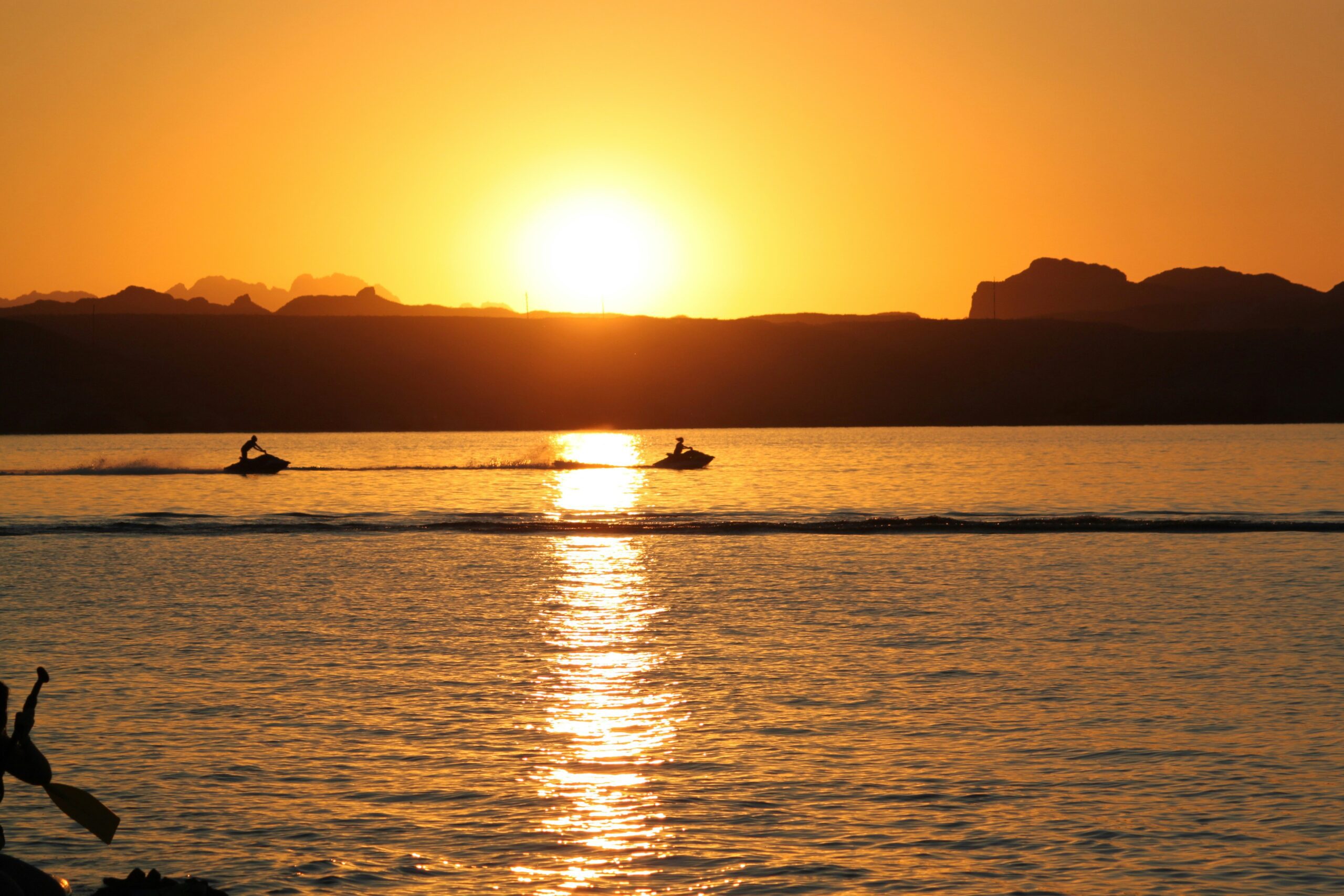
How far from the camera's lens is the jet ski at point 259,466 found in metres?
84.1

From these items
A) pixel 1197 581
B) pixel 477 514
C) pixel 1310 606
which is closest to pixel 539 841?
pixel 1310 606

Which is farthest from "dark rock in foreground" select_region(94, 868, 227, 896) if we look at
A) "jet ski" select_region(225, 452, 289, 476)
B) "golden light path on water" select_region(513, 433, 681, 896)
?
"jet ski" select_region(225, 452, 289, 476)

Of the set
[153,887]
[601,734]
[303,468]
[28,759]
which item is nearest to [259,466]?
[303,468]

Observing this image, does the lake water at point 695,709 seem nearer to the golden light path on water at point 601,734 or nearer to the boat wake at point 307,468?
the golden light path on water at point 601,734

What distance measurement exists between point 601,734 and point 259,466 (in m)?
72.0

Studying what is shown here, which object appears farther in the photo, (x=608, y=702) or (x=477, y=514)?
(x=477, y=514)

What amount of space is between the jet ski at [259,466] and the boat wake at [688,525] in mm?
24872

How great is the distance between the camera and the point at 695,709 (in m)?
18.6

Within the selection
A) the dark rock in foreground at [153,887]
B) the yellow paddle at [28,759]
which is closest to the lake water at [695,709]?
the dark rock in foreground at [153,887]

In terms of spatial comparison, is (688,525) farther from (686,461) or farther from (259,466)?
(259,466)

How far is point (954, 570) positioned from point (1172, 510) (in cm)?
2494

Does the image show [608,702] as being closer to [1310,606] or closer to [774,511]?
[1310,606]

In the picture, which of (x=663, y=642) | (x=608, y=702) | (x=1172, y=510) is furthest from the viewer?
(x=1172, y=510)

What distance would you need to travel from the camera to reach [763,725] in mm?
17516
